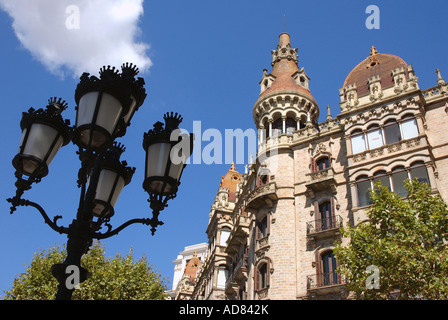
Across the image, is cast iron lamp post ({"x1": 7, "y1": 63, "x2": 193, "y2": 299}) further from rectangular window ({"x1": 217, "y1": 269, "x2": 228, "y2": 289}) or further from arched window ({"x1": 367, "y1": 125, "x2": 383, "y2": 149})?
rectangular window ({"x1": 217, "y1": 269, "x2": 228, "y2": 289})

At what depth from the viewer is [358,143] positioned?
28609mm

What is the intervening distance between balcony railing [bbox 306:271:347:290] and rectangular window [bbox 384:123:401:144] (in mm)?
9405

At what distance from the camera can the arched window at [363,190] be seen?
26.0 meters

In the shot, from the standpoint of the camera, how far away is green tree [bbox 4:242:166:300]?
2888cm

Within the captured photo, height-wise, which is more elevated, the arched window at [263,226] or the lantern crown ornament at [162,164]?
the arched window at [263,226]

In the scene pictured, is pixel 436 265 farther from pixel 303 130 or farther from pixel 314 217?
pixel 303 130

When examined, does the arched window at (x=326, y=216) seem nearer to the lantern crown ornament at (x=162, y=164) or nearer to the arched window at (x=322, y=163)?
the arched window at (x=322, y=163)

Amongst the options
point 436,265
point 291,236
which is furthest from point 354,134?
point 436,265

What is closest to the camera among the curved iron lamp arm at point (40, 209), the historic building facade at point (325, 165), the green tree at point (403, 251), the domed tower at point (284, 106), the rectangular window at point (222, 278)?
the curved iron lamp arm at point (40, 209)

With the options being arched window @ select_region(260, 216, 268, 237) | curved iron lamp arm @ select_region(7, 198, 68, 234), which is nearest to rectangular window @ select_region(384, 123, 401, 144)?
arched window @ select_region(260, 216, 268, 237)

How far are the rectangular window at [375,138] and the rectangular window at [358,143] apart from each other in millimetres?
430

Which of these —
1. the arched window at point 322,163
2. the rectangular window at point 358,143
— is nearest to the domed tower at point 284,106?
the arched window at point 322,163

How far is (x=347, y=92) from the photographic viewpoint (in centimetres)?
3120

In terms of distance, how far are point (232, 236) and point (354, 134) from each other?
48.2 feet
